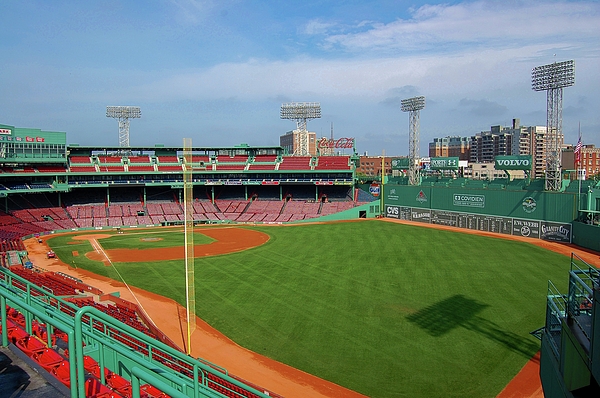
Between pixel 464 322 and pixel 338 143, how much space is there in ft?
176

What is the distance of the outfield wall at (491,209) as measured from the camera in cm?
4206

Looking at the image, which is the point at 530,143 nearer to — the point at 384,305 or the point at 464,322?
the point at 384,305

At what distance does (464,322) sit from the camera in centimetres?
2108

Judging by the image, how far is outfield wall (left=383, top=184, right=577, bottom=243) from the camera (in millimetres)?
42062

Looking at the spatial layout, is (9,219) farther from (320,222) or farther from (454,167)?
(454,167)

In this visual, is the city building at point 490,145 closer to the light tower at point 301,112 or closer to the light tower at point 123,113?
the light tower at point 301,112

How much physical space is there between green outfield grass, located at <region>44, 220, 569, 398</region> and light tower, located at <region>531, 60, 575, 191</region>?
8.49 m

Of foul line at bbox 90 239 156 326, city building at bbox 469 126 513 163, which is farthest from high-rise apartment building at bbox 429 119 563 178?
foul line at bbox 90 239 156 326

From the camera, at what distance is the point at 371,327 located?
2067cm

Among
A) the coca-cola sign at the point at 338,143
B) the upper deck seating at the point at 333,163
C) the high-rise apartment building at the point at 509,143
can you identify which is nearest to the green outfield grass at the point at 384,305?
the upper deck seating at the point at 333,163

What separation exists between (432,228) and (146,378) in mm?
51886

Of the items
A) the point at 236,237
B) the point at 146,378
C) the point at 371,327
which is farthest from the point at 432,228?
the point at 146,378

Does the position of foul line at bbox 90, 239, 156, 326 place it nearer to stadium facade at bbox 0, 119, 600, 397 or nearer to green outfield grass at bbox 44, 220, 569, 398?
green outfield grass at bbox 44, 220, 569, 398

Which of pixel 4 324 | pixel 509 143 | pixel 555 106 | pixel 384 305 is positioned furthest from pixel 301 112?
pixel 509 143
